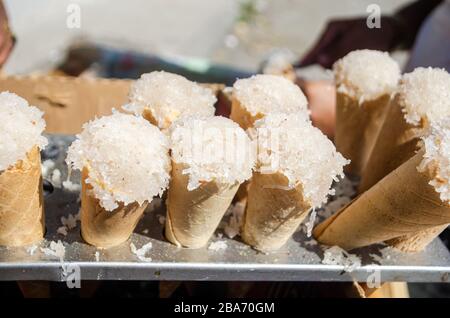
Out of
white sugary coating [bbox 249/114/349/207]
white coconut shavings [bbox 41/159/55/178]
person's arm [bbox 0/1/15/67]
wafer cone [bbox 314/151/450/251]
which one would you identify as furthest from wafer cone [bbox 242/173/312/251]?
person's arm [bbox 0/1/15/67]

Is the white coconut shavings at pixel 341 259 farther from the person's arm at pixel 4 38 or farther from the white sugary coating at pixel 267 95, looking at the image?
the person's arm at pixel 4 38

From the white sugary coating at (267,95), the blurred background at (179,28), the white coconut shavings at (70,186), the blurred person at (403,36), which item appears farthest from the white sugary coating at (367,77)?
the blurred background at (179,28)

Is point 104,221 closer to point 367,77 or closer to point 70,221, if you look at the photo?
point 70,221

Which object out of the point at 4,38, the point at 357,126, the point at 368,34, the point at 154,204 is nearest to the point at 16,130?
the point at 154,204

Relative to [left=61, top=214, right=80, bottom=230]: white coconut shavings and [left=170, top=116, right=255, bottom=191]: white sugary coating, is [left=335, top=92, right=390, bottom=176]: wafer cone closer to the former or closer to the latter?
[left=170, top=116, right=255, bottom=191]: white sugary coating

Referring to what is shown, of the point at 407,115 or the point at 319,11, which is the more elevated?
the point at 407,115

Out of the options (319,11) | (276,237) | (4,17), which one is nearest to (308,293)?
(276,237)
